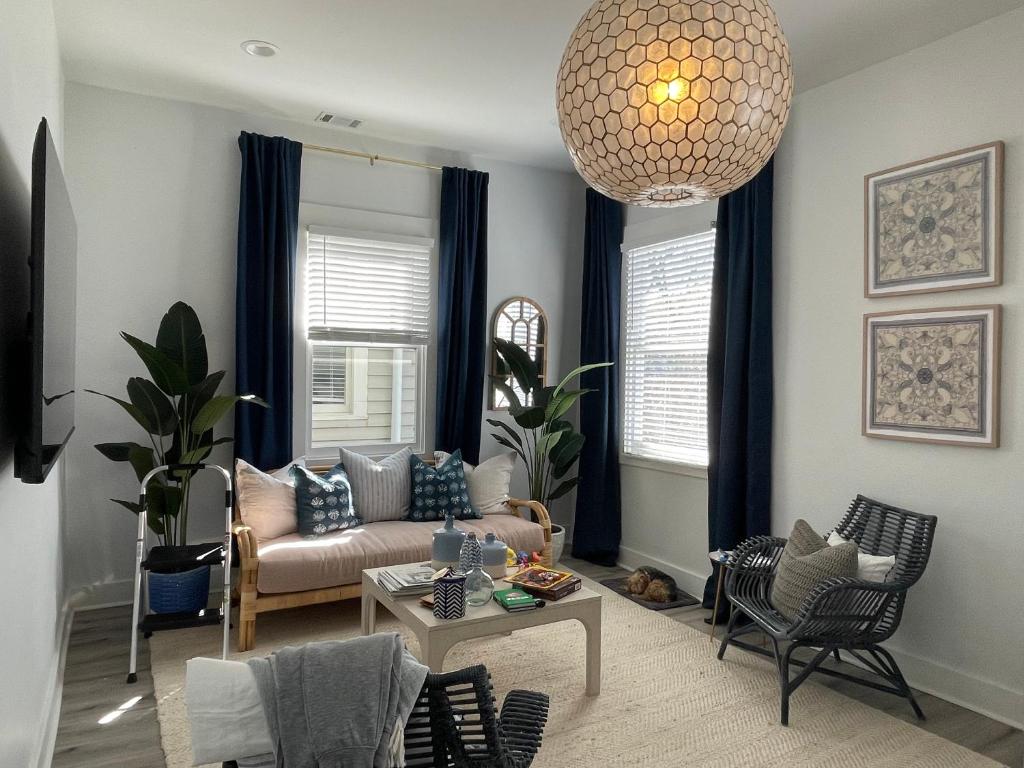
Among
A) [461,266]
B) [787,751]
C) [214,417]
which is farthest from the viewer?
[461,266]

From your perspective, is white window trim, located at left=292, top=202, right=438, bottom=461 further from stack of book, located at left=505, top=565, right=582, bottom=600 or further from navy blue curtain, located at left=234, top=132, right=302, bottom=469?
stack of book, located at left=505, top=565, right=582, bottom=600

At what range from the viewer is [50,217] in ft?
5.76

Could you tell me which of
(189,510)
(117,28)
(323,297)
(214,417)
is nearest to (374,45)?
(117,28)

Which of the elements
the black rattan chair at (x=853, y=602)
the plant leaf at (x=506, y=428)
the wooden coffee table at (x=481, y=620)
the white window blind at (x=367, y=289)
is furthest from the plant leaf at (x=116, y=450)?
the black rattan chair at (x=853, y=602)

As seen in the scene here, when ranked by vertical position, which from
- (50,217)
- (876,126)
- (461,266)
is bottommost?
(50,217)

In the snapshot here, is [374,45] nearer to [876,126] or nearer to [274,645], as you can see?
[876,126]

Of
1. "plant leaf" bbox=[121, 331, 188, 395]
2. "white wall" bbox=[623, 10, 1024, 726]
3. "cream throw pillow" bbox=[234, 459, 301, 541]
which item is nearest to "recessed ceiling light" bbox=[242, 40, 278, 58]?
"plant leaf" bbox=[121, 331, 188, 395]

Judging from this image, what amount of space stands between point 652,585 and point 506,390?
1.55 m

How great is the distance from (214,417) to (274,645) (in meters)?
1.18

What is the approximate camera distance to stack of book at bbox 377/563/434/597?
3047 mm

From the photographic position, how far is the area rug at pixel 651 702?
2605mm

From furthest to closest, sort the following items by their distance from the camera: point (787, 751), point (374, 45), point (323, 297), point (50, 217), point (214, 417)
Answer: point (323, 297)
point (214, 417)
point (374, 45)
point (787, 751)
point (50, 217)

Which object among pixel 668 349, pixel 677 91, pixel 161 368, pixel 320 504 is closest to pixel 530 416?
pixel 668 349

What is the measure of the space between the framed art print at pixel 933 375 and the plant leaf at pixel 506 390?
6.96 ft
